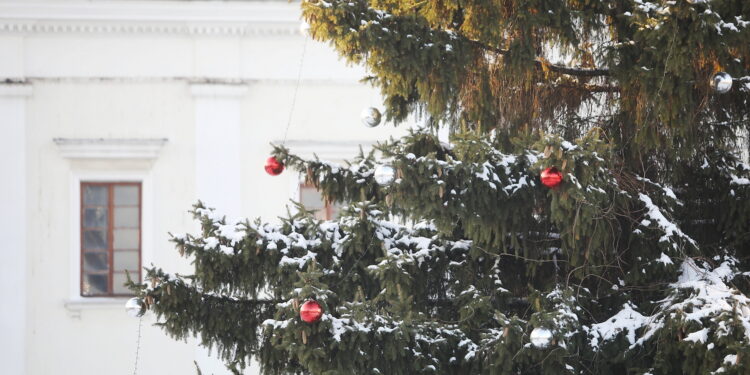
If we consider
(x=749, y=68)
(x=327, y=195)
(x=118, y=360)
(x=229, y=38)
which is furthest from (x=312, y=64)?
(x=749, y=68)

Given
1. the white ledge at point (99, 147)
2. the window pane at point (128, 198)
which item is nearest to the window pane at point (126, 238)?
the window pane at point (128, 198)

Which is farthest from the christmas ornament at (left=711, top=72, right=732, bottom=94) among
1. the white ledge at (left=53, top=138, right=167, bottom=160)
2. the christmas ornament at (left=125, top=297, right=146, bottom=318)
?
the white ledge at (left=53, top=138, right=167, bottom=160)

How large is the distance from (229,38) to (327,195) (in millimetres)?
7063

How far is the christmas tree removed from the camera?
8453mm

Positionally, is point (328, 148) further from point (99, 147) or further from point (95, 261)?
point (95, 261)

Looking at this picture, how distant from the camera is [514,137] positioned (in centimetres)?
931

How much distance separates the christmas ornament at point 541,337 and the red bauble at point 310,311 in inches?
47.7

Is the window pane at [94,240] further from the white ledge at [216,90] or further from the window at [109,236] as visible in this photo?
the white ledge at [216,90]

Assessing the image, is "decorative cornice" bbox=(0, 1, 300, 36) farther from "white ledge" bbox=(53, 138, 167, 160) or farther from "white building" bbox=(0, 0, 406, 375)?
"white ledge" bbox=(53, 138, 167, 160)

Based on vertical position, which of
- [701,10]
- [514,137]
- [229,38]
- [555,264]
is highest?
[229,38]

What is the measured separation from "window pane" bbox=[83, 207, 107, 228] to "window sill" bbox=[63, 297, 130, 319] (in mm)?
844

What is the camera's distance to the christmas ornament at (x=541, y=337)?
8359 millimetres

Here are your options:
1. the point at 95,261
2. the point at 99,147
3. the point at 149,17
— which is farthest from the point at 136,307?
the point at 149,17

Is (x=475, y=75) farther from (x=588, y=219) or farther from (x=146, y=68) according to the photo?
(x=146, y=68)
